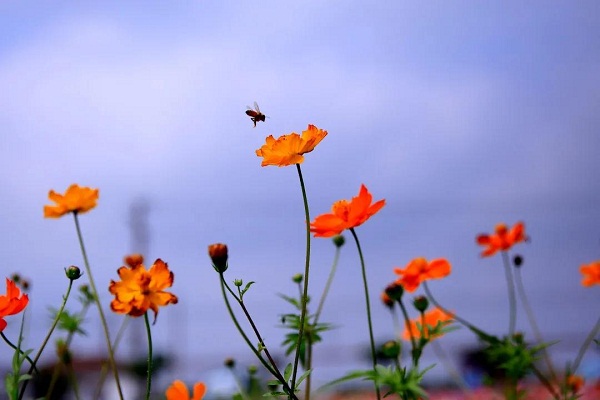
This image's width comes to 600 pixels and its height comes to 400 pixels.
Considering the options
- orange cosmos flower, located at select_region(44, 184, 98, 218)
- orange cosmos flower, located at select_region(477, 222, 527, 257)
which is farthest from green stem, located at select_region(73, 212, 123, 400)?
orange cosmos flower, located at select_region(477, 222, 527, 257)

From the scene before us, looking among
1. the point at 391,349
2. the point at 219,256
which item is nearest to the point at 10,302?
the point at 219,256

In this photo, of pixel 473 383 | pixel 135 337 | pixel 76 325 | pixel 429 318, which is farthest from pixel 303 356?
pixel 135 337

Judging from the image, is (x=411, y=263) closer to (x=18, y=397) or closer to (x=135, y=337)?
(x=18, y=397)

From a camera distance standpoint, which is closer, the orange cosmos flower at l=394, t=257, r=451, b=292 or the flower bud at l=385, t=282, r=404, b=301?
the flower bud at l=385, t=282, r=404, b=301

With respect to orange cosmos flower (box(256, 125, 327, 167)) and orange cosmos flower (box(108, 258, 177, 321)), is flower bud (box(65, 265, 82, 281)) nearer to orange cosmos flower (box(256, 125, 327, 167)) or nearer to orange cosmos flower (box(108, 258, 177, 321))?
orange cosmos flower (box(108, 258, 177, 321))

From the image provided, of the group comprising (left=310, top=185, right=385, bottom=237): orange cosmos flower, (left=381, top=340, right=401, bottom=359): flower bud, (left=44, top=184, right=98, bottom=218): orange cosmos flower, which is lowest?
(left=381, top=340, right=401, bottom=359): flower bud
